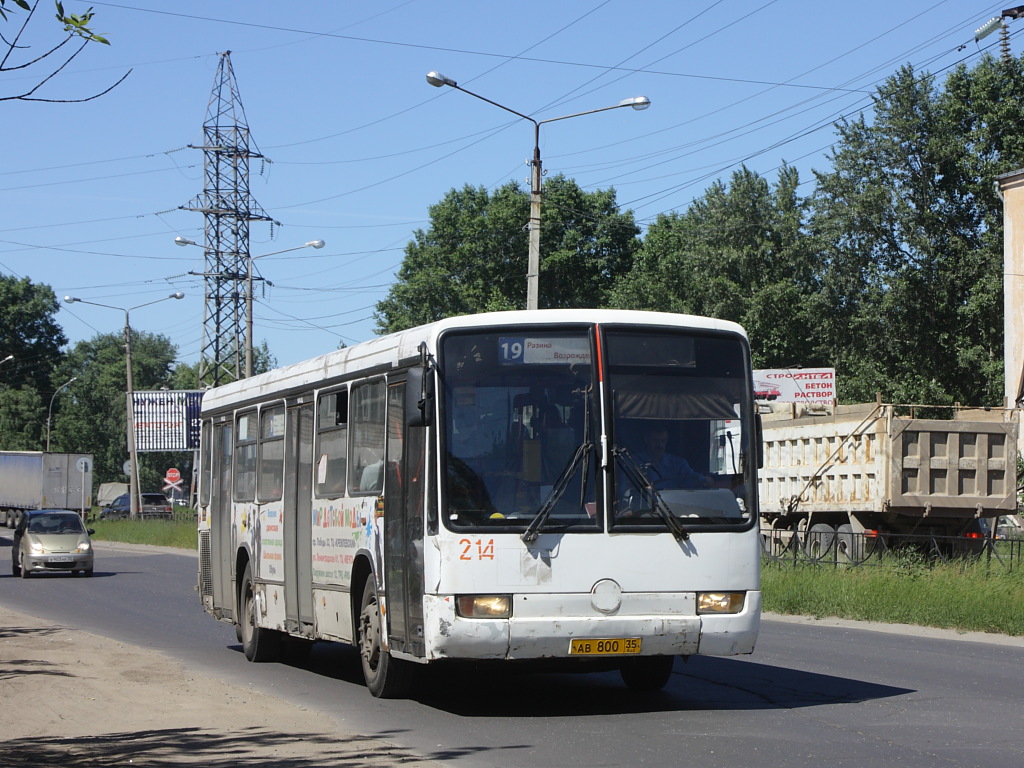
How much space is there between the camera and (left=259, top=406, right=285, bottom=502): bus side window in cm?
1473

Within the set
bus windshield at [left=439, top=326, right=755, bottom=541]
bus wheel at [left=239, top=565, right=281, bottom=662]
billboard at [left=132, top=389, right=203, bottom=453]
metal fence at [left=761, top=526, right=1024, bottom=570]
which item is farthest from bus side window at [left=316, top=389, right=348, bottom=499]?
billboard at [left=132, top=389, right=203, bottom=453]

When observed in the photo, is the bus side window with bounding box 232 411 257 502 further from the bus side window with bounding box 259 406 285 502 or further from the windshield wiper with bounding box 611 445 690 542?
the windshield wiper with bounding box 611 445 690 542

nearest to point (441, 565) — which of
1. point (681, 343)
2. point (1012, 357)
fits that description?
point (681, 343)

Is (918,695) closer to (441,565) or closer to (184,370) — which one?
(441,565)

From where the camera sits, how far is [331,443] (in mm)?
13180

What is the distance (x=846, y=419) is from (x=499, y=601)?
1943 cm

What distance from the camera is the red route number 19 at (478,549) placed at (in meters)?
10.3

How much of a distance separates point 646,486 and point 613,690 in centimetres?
262

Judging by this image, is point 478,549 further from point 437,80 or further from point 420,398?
point 437,80

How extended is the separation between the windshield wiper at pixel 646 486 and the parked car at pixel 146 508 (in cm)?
6653

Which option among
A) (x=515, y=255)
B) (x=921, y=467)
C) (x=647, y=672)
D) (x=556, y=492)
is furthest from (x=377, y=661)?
(x=515, y=255)

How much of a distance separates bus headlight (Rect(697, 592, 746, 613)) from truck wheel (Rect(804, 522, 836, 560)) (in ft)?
57.5

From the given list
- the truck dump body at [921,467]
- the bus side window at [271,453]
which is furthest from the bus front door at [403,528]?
the truck dump body at [921,467]

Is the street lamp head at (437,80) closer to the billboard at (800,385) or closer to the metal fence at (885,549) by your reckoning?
the metal fence at (885,549)
